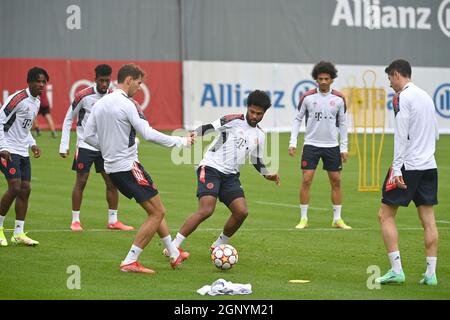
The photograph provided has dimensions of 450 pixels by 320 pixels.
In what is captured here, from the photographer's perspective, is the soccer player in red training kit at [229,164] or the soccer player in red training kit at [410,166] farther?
the soccer player in red training kit at [229,164]

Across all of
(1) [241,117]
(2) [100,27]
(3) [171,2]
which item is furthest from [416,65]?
(1) [241,117]

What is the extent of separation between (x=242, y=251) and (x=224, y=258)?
6.03 ft

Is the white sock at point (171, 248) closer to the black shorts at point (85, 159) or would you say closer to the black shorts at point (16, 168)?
the black shorts at point (16, 168)

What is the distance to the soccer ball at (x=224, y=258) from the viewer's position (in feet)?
37.8

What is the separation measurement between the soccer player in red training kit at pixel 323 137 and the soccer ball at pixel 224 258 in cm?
464

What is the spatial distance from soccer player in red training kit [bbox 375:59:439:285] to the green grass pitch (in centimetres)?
40

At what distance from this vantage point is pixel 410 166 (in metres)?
10.7

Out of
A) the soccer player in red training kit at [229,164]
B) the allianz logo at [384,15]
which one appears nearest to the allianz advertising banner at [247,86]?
the allianz logo at [384,15]

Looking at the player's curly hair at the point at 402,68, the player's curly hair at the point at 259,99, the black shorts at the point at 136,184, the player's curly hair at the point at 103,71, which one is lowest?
the black shorts at the point at 136,184

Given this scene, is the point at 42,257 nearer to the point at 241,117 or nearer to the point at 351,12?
the point at 241,117

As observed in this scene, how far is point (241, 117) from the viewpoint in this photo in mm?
12586

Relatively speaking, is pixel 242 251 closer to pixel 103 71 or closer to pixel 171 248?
pixel 171 248

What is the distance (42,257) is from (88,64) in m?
25.8
